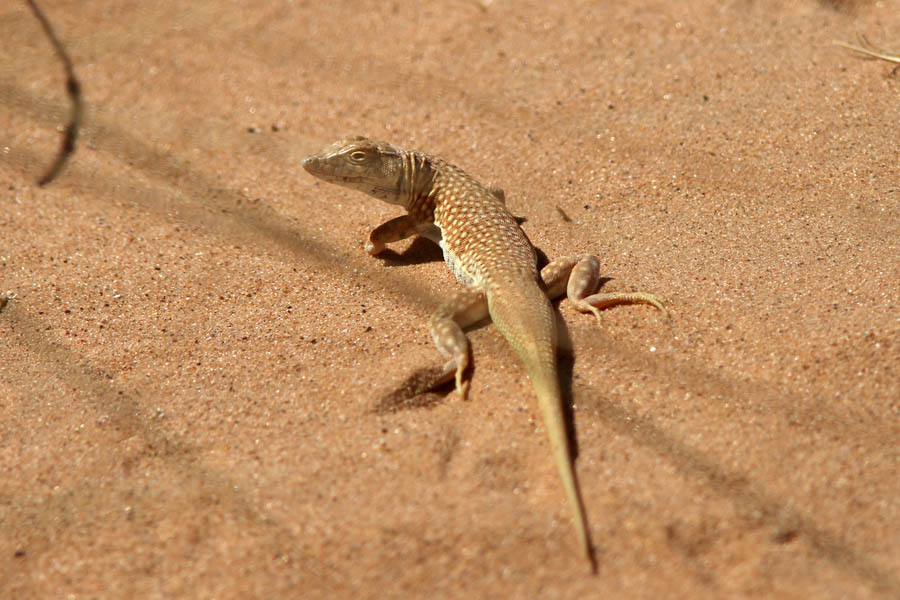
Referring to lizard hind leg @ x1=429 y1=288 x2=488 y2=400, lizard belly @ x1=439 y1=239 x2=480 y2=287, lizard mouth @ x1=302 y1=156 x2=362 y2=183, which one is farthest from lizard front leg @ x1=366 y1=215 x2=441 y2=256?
lizard hind leg @ x1=429 y1=288 x2=488 y2=400

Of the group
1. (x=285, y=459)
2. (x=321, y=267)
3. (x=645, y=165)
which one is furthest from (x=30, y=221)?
(x=645, y=165)

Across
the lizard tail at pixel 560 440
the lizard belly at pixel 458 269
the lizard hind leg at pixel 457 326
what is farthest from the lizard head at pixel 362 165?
the lizard tail at pixel 560 440

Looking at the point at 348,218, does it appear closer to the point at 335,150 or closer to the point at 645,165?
the point at 335,150

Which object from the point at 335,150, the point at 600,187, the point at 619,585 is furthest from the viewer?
the point at 600,187

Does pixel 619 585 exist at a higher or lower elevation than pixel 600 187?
lower

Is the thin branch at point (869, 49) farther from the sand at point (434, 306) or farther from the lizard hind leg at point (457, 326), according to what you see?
the lizard hind leg at point (457, 326)

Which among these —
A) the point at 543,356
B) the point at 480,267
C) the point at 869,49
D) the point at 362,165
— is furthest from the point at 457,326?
the point at 869,49

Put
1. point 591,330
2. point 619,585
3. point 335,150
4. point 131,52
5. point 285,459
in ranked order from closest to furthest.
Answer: point 619,585
point 285,459
point 591,330
point 335,150
point 131,52
